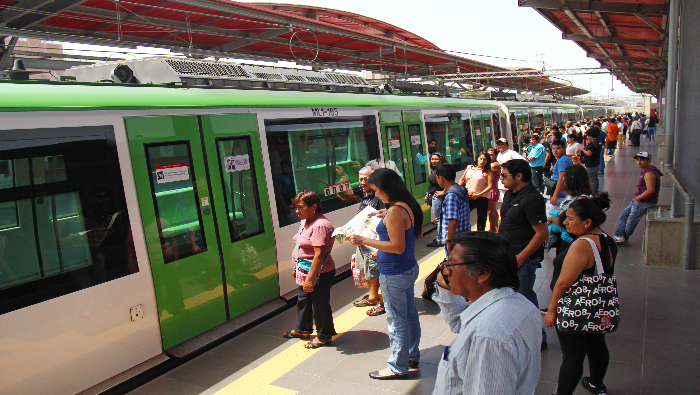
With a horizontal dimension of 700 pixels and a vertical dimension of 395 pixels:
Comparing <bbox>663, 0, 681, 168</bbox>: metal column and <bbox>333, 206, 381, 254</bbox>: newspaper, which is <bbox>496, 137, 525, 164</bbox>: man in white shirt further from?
<bbox>333, 206, 381, 254</bbox>: newspaper

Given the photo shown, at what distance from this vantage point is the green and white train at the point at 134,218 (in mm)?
3623

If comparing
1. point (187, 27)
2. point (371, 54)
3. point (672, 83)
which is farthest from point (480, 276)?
point (371, 54)

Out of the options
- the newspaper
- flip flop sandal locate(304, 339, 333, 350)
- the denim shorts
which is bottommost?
flip flop sandal locate(304, 339, 333, 350)

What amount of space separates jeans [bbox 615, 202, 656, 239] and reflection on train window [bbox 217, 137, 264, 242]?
5.47 meters

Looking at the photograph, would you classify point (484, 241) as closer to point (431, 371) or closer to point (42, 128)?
point (431, 371)

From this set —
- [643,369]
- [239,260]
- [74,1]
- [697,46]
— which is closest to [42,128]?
[239,260]

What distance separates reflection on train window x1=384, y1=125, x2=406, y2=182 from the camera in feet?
28.5

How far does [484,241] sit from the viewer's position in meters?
1.88

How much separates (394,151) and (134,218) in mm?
5451

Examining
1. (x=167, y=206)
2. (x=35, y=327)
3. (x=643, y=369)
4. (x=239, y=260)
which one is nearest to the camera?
(x=35, y=327)

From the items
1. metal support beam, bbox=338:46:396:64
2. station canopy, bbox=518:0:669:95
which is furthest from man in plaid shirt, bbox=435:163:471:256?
metal support beam, bbox=338:46:396:64

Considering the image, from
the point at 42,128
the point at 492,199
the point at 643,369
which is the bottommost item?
the point at 643,369

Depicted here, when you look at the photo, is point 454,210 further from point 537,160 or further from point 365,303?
point 537,160

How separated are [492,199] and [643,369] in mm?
4199
